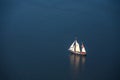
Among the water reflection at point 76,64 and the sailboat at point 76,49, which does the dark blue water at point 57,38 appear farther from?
the sailboat at point 76,49

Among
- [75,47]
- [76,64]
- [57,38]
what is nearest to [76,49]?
[75,47]

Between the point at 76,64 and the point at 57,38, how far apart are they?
195cm

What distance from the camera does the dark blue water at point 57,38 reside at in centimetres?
1172

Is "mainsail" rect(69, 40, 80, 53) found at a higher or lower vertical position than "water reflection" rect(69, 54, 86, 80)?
higher

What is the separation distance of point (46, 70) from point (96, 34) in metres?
3.73

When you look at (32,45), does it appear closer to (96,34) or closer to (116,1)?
(96,34)

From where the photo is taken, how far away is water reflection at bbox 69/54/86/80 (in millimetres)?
11742

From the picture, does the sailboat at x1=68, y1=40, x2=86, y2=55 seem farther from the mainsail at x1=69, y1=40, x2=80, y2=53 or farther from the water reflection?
the water reflection

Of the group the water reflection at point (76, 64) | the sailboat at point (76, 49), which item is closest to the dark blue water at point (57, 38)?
the water reflection at point (76, 64)

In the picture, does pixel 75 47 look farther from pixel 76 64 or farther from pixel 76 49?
pixel 76 64

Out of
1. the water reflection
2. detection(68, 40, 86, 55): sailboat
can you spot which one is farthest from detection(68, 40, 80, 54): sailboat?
the water reflection

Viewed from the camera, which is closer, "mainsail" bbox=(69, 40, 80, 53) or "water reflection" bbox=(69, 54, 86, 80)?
"water reflection" bbox=(69, 54, 86, 80)

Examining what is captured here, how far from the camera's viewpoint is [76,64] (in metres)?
12.5

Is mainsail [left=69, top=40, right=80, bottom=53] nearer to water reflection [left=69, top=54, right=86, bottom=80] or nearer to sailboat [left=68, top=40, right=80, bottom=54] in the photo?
sailboat [left=68, top=40, right=80, bottom=54]
